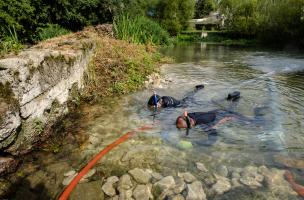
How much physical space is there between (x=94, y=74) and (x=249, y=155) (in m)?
5.19

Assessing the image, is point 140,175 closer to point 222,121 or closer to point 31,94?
point 31,94

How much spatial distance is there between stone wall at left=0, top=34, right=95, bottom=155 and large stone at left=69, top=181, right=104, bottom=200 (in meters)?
1.23

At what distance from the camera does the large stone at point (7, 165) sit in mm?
4016

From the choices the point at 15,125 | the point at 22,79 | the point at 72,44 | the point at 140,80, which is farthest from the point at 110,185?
the point at 140,80

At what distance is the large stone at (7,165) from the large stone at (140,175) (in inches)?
65.9

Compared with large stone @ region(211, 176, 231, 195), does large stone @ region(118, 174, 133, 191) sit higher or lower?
higher

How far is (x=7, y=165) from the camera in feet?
13.4

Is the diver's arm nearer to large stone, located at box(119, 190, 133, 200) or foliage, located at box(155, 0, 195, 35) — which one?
large stone, located at box(119, 190, 133, 200)

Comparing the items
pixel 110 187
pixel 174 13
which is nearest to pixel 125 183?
pixel 110 187

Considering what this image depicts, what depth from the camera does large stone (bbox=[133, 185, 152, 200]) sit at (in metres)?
3.61

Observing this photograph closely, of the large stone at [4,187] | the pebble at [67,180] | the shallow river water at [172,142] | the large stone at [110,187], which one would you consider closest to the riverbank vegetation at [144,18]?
the shallow river water at [172,142]

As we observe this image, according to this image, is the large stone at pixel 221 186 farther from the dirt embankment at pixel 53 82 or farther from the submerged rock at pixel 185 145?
the dirt embankment at pixel 53 82

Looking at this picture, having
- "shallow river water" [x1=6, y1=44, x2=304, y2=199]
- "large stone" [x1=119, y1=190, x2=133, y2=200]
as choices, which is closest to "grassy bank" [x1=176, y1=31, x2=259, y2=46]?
"shallow river water" [x1=6, y1=44, x2=304, y2=199]

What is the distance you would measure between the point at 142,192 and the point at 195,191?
2.21 ft
